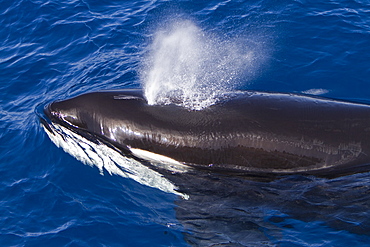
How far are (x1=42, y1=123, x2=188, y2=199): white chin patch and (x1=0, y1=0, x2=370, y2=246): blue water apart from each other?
0.89ft

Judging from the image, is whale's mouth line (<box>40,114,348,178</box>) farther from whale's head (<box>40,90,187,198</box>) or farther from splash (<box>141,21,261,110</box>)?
splash (<box>141,21,261,110</box>)

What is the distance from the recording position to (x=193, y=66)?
1722 cm

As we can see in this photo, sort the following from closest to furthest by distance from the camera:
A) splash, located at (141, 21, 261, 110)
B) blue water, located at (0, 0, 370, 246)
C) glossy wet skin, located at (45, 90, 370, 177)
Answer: glossy wet skin, located at (45, 90, 370, 177) < blue water, located at (0, 0, 370, 246) < splash, located at (141, 21, 261, 110)

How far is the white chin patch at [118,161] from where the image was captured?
12266 millimetres

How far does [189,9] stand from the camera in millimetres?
21812

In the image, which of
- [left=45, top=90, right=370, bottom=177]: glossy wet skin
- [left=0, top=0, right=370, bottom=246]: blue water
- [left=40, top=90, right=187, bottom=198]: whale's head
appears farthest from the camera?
[left=40, top=90, right=187, bottom=198]: whale's head

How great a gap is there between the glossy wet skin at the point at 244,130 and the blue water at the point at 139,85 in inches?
22.6

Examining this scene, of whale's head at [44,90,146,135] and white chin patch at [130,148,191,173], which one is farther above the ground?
whale's head at [44,90,146,135]

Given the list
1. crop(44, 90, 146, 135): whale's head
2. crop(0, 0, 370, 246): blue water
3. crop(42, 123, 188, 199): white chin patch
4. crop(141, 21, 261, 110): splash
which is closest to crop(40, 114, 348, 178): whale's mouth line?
crop(42, 123, 188, 199): white chin patch

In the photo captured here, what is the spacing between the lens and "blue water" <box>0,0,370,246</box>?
11.4m

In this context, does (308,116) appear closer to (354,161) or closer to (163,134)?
(354,161)

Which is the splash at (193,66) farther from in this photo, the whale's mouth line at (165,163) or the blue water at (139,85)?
the whale's mouth line at (165,163)

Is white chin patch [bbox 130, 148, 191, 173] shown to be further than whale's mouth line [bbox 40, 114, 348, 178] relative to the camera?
Yes

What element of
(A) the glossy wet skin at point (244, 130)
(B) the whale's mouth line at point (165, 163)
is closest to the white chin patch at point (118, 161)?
(B) the whale's mouth line at point (165, 163)
